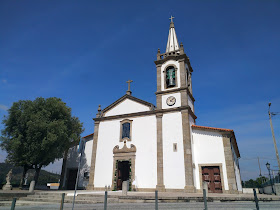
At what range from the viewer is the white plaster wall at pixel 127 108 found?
21.3 metres

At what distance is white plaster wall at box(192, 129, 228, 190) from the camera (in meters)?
17.5

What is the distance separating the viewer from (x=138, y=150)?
19.6m

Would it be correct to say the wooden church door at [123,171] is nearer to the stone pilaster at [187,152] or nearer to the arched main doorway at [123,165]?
the arched main doorway at [123,165]

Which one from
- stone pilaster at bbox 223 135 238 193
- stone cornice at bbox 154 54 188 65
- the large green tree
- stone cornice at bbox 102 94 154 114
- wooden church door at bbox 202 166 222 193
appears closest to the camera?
stone pilaster at bbox 223 135 238 193

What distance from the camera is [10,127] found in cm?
2058

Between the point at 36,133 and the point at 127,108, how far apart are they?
9.23 meters

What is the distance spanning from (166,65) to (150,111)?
576cm

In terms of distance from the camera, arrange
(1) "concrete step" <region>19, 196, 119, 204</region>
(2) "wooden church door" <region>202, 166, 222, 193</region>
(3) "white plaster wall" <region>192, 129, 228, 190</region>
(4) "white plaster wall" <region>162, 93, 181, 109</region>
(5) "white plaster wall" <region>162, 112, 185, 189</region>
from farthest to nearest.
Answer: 1. (4) "white plaster wall" <region>162, 93, 181, 109</region>
2. (3) "white plaster wall" <region>192, 129, 228, 190</region>
3. (5) "white plaster wall" <region>162, 112, 185, 189</region>
4. (2) "wooden church door" <region>202, 166, 222, 193</region>
5. (1) "concrete step" <region>19, 196, 119, 204</region>

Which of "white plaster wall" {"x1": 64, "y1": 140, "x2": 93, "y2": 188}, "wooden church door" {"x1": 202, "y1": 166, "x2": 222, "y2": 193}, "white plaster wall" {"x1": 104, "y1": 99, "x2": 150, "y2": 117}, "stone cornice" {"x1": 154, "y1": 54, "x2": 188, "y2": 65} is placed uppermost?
"stone cornice" {"x1": 154, "y1": 54, "x2": 188, "y2": 65}

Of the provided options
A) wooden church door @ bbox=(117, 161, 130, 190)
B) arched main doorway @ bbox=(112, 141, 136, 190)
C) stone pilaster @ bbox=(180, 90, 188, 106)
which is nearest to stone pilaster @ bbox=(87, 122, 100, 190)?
arched main doorway @ bbox=(112, 141, 136, 190)

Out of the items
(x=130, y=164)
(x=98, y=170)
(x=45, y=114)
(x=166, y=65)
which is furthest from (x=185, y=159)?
(x=45, y=114)

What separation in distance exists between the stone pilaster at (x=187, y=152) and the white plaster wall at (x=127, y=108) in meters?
4.13

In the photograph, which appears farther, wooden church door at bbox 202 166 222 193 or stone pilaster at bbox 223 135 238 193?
wooden church door at bbox 202 166 222 193

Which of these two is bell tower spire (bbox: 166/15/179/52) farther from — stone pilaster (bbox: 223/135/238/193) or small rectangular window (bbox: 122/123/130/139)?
stone pilaster (bbox: 223/135/238/193)
